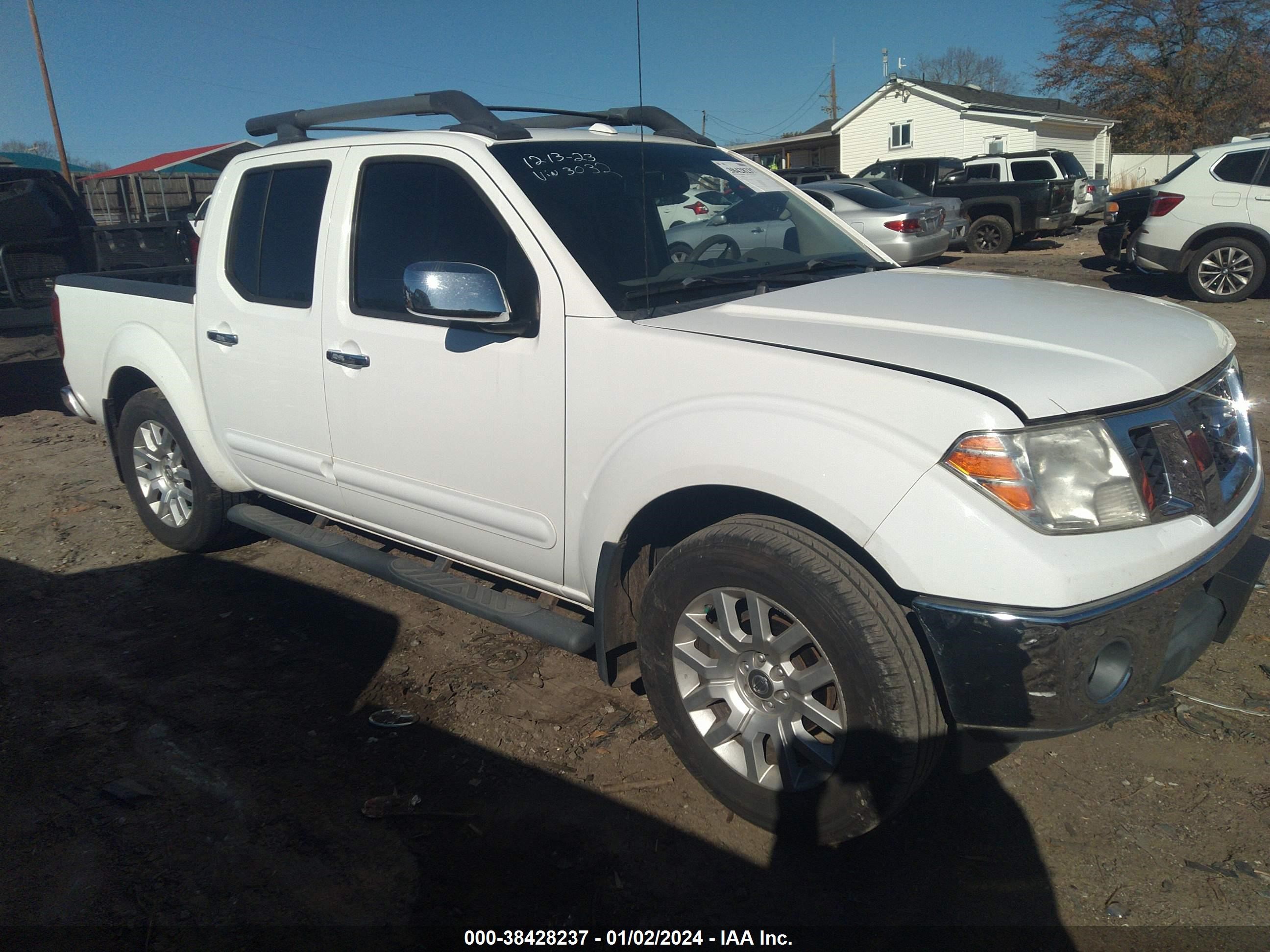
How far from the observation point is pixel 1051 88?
40156 mm

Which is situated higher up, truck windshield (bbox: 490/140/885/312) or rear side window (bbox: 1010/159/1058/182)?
truck windshield (bbox: 490/140/885/312)

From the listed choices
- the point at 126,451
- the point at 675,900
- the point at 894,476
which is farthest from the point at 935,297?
the point at 126,451

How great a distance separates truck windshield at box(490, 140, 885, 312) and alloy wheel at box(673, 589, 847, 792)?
982 mm

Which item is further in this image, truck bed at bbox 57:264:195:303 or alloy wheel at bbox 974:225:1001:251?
alloy wheel at bbox 974:225:1001:251

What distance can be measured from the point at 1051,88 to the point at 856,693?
45484mm

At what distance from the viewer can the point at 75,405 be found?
207 inches

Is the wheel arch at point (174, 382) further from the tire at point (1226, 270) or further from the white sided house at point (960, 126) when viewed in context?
the white sided house at point (960, 126)

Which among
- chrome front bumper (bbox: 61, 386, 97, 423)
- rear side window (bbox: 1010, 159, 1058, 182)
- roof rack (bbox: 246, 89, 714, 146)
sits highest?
roof rack (bbox: 246, 89, 714, 146)

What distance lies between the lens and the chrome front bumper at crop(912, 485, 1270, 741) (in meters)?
2.03

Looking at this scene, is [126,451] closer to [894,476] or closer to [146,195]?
[894,476]

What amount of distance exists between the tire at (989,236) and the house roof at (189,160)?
58.9 feet

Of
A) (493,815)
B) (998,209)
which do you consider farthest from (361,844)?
(998,209)

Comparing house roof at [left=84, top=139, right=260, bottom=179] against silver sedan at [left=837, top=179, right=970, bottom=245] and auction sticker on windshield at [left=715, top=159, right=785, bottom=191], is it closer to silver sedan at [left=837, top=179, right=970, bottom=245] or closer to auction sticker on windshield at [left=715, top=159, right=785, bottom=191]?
silver sedan at [left=837, top=179, right=970, bottom=245]

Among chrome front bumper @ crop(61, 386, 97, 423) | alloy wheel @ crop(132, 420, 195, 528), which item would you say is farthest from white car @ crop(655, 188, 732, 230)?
chrome front bumper @ crop(61, 386, 97, 423)
